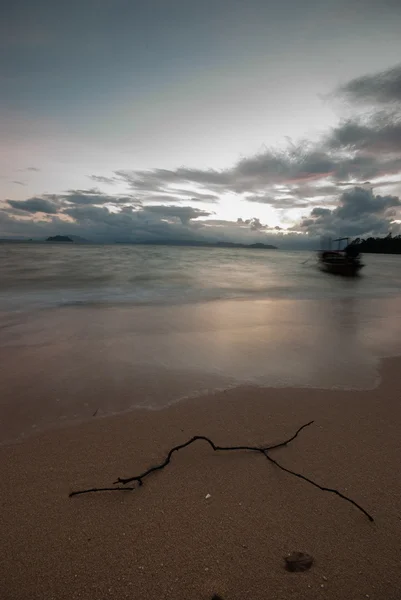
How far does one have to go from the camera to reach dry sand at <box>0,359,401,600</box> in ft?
5.60

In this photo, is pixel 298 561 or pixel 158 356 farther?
pixel 158 356

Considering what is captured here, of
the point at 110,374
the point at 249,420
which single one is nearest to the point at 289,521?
the point at 249,420

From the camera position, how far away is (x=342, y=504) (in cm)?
218

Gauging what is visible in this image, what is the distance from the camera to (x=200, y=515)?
2.10m

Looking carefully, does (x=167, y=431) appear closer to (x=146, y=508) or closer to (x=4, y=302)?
(x=146, y=508)

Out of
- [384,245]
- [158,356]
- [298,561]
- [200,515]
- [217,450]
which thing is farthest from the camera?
[384,245]

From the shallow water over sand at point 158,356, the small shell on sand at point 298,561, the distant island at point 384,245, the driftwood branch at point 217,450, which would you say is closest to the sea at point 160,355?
the shallow water over sand at point 158,356

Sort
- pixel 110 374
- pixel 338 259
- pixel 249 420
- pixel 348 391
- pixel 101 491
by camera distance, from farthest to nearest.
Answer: pixel 338 259 → pixel 110 374 → pixel 348 391 → pixel 249 420 → pixel 101 491

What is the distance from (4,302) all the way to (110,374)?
29.2 ft

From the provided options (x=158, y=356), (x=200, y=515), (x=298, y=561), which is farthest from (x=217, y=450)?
(x=158, y=356)

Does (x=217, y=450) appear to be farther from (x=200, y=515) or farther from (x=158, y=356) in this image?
(x=158, y=356)

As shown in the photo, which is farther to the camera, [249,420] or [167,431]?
[249,420]

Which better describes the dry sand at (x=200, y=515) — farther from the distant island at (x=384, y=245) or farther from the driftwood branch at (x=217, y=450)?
the distant island at (x=384, y=245)

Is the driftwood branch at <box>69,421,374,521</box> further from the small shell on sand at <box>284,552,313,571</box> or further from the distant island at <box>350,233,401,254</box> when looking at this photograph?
the distant island at <box>350,233,401,254</box>
